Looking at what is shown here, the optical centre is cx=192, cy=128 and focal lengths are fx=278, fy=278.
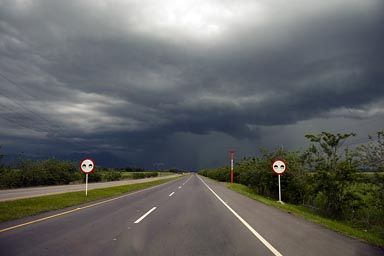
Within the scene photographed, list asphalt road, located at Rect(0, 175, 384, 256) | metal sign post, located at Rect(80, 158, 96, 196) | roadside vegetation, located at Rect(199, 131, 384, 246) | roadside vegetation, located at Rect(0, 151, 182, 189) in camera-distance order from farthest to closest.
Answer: roadside vegetation, located at Rect(0, 151, 182, 189)
metal sign post, located at Rect(80, 158, 96, 196)
roadside vegetation, located at Rect(199, 131, 384, 246)
asphalt road, located at Rect(0, 175, 384, 256)

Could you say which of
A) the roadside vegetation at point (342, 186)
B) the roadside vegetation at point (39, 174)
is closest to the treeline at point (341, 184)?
the roadside vegetation at point (342, 186)

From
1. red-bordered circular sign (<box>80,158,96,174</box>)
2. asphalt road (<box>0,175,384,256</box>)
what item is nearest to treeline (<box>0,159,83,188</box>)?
red-bordered circular sign (<box>80,158,96,174</box>)

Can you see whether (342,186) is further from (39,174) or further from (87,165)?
(39,174)

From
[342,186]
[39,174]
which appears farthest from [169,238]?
[39,174]

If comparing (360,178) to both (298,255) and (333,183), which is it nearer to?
(333,183)

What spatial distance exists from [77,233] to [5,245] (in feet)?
5.83

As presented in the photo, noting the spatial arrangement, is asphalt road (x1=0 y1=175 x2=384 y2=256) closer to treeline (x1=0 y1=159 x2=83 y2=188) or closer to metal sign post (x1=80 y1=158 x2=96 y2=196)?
metal sign post (x1=80 y1=158 x2=96 y2=196)

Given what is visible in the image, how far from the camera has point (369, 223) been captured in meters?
13.5

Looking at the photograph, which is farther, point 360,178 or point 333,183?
point 333,183

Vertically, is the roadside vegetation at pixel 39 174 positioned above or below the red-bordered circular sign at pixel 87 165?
below

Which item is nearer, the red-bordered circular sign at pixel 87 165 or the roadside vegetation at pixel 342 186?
the roadside vegetation at pixel 342 186

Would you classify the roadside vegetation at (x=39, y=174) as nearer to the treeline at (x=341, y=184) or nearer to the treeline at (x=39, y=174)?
the treeline at (x=39, y=174)

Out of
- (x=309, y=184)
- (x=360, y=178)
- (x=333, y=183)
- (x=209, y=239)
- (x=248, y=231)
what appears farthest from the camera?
(x=309, y=184)

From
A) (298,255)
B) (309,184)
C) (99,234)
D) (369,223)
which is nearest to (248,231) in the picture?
(298,255)
